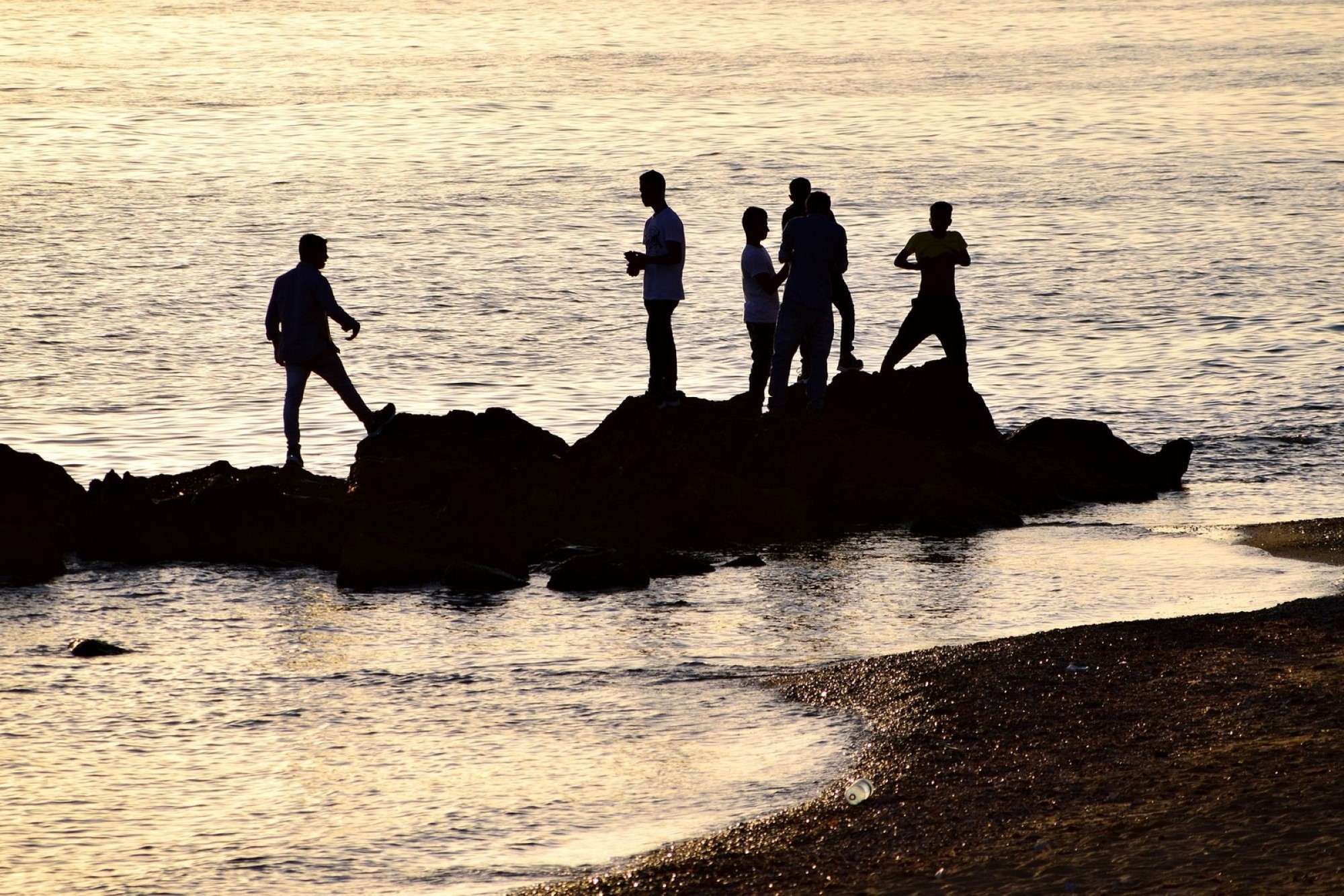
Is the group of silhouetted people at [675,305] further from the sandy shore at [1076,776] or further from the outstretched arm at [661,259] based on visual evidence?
the sandy shore at [1076,776]

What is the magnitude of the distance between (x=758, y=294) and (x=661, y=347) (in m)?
0.83

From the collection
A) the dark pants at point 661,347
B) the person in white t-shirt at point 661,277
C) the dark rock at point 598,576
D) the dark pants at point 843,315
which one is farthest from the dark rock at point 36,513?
the dark pants at point 843,315

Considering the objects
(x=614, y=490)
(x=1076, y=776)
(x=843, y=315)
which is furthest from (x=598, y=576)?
(x=843, y=315)

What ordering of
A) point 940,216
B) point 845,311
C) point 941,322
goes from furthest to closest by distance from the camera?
point 845,311
point 941,322
point 940,216

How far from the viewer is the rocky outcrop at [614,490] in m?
10.6

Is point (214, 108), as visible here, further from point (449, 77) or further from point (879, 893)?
point (879, 893)

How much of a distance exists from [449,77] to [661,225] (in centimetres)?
4222

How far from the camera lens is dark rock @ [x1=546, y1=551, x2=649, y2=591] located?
10.0m

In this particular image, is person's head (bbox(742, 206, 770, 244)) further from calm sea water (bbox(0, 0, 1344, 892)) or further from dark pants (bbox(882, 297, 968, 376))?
calm sea water (bbox(0, 0, 1344, 892))

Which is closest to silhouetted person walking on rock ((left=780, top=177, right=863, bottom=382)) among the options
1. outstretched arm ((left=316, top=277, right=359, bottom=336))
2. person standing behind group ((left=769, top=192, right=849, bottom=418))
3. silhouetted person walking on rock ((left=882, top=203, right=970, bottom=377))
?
person standing behind group ((left=769, top=192, right=849, bottom=418))

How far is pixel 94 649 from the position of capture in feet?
28.7

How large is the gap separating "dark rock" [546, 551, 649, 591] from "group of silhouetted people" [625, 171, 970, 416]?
2791mm

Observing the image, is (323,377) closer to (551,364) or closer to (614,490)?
(614,490)

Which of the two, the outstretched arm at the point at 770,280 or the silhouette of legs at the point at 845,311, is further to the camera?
the silhouette of legs at the point at 845,311
